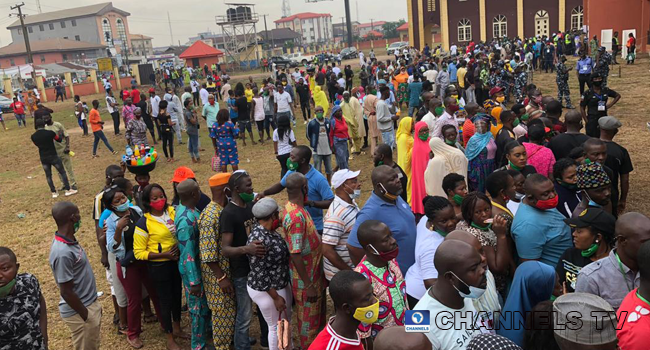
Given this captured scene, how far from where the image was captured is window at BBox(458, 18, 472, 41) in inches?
1740

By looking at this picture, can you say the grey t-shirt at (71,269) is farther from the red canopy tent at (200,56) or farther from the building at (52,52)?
the building at (52,52)

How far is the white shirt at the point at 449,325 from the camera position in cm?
270

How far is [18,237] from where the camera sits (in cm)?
918

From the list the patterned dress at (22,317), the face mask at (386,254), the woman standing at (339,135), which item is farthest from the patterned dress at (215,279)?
the woman standing at (339,135)

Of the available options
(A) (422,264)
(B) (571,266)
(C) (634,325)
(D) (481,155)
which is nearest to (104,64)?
(D) (481,155)

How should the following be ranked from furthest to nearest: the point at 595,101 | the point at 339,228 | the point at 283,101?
1. the point at 283,101
2. the point at 595,101
3. the point at 339,228

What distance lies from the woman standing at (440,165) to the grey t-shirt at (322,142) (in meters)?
3.26

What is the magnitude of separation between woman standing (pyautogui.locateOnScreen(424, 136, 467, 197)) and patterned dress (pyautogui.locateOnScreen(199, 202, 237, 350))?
2.67 m

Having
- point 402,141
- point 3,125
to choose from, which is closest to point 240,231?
point 402,141

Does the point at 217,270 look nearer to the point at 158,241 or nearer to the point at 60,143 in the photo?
the point at 158,241

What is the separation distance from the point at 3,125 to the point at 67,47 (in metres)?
54.8

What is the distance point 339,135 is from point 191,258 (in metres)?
5.36

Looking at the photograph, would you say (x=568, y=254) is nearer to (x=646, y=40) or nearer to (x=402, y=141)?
(x=402, y=141)

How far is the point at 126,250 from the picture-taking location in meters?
4.95
